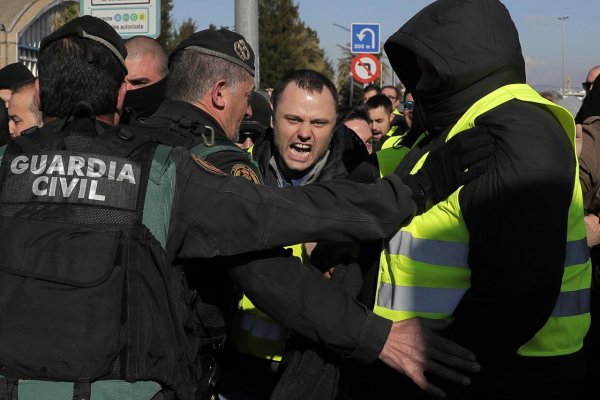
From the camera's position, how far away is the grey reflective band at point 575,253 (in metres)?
2.47

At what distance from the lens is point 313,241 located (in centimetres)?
245

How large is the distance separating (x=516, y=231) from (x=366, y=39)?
16154 millimetres

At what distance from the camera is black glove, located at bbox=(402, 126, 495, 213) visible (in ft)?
7.73

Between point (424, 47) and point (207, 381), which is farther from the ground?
point (424, 47)

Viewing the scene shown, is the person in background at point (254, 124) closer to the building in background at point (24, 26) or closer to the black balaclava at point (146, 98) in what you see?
the black balaclava at point (146, 98)

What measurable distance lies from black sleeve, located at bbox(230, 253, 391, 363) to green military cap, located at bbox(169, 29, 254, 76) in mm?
1019

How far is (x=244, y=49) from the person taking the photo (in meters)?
3.28

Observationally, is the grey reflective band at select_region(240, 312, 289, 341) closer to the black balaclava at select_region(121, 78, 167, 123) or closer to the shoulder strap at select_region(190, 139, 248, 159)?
the shoulder strap at select_region(190, 139, 248, 159)

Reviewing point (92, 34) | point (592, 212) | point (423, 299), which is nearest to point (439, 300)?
point (423, 299)

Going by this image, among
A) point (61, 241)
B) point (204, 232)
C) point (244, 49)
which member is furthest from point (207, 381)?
point (244, 49)

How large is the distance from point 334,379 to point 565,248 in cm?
87

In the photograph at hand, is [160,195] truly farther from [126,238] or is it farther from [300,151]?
[300,151]

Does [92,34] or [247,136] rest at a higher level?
[92,34]

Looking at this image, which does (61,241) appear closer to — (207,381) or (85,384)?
(85,384)
